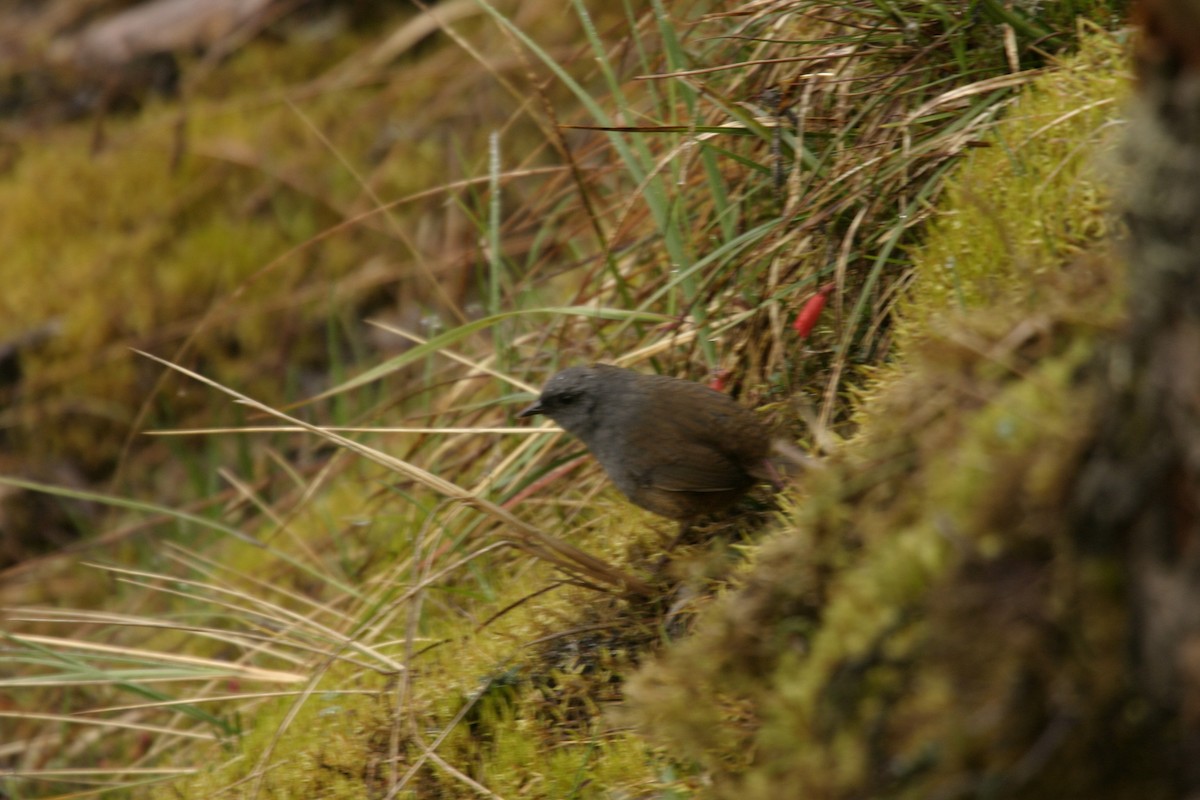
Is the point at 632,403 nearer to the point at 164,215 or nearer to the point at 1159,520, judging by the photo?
the point at 1159,520

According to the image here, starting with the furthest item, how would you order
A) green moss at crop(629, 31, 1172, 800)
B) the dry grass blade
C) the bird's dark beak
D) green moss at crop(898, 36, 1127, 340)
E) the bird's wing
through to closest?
the bird's dark beak
the bird's wing
the dry grass blade
green moss at crop(898, 36, 1127, 340)
green moss at crop(629, 31, 1172, 800)

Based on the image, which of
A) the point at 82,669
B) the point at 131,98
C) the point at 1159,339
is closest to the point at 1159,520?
the point at 1159,339

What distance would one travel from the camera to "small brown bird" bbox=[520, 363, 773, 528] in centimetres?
295

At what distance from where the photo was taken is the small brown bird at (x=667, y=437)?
9.68 feet

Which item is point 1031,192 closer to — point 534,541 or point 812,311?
point 812,311

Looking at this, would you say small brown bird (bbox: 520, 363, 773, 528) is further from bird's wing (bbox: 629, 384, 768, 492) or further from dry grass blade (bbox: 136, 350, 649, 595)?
dry grass blade (bbox: 136, 350, 649, 595)

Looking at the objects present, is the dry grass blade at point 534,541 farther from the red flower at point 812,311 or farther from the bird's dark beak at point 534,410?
the red flower at point 812,311

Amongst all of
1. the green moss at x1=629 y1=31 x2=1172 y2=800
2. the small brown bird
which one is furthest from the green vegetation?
the small brown bird

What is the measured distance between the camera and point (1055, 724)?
1.53 m

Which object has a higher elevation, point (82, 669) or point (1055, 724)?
point (1055, 724)

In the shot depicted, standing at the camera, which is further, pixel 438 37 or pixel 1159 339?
pixel 438 37

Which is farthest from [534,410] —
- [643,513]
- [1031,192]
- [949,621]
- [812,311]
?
[949,621]

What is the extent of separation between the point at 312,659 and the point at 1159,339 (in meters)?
2.54

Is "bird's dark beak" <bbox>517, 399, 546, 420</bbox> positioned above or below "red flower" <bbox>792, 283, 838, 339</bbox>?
below
